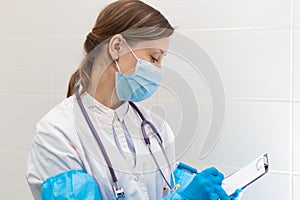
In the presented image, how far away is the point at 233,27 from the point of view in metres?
1.59

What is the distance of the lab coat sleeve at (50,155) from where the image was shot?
1.16 metres

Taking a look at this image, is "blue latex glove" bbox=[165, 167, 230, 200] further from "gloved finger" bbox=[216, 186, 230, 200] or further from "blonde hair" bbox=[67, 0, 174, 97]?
"blonde hair" bbox=[67, 0, 174, 97]

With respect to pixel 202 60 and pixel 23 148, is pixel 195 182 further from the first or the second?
pixel 23 148

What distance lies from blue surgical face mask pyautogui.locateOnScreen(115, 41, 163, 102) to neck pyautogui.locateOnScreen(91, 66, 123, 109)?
0.02 metres

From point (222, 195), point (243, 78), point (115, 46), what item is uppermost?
point (115, 46)

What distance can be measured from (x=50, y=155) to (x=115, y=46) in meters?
0.35

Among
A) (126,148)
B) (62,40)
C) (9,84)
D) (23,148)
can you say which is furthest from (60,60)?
(126,148)

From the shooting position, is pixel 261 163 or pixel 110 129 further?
pixel 110 129

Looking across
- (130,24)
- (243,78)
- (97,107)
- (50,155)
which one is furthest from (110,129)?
(243,78)

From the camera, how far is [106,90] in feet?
4.20

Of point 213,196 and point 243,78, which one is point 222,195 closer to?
point 213,196

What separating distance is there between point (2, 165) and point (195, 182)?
120cm

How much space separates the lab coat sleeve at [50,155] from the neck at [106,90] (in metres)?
0.16

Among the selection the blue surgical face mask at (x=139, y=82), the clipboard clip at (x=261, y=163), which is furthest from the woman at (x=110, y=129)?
the clipboard clip at (x=261, y=163)
